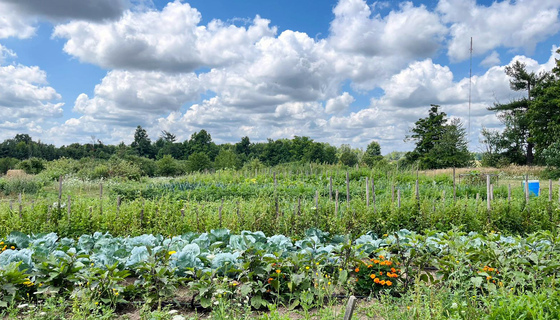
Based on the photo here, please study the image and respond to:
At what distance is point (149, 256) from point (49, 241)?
72.9 inches

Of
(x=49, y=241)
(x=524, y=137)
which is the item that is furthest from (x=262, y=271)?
(x=524, y=137)

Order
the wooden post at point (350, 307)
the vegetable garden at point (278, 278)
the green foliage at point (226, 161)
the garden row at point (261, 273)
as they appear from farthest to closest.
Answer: the green foliage at point (226, 161), the garden row at point (261, 273), the vegetable garden at point (278, 278), the wooden post at point (350, 307)

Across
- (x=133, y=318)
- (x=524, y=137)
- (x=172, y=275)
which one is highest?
(x=524, y=137)

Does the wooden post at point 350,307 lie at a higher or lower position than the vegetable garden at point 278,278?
higher

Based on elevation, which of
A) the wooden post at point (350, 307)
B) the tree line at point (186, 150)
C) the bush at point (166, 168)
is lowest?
the wooden post at point (350, 307)

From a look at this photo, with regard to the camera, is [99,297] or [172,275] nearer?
[99,297]

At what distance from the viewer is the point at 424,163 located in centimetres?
3158

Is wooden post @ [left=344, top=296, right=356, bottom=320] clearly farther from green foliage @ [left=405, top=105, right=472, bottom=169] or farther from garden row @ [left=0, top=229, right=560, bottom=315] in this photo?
green foliage @ [left=405, top=105, right=472, bottom=169]

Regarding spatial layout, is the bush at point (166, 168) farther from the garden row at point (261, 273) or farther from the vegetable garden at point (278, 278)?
the garden row at point (261, 273)

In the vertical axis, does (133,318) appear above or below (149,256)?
below

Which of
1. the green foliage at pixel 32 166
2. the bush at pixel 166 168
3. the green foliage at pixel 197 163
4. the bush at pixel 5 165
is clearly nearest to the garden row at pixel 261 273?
the green foliage at pixel 197 163

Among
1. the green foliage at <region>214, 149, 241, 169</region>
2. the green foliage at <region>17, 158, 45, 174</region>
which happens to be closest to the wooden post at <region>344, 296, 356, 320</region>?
the green foliage at <region>214, 149, 241, 169</region>

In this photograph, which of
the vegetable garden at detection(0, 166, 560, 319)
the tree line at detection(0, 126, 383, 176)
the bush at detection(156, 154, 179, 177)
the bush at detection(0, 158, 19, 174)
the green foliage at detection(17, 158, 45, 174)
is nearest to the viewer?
the vegetable garden at detection(0, 166, 560, 319)

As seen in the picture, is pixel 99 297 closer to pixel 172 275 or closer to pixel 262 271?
pixel 172 275
